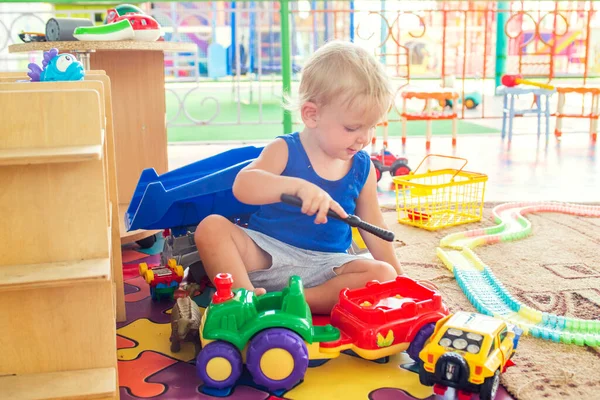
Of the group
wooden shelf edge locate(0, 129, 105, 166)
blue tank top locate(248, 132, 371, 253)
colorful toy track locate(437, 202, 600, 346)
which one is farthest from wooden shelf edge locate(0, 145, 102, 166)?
colorful toy track locate(437, 202, 600, 346)

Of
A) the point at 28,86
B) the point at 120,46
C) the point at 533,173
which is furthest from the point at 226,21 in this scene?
the point at 28,86

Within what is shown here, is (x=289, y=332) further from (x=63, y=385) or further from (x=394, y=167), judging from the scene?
(x=394, y=167)

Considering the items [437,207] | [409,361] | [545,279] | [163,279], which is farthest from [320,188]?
[437,207]

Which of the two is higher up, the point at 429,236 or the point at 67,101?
the point at 67,101

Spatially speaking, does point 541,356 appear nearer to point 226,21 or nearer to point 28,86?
point 28,86

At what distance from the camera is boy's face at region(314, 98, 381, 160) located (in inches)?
49.5

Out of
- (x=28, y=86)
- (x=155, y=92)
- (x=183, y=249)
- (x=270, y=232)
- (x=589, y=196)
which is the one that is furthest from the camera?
(x=589, y=196)

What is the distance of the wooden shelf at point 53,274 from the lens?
896mm

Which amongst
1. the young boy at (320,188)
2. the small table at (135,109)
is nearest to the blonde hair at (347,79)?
the young boy at (320,188)

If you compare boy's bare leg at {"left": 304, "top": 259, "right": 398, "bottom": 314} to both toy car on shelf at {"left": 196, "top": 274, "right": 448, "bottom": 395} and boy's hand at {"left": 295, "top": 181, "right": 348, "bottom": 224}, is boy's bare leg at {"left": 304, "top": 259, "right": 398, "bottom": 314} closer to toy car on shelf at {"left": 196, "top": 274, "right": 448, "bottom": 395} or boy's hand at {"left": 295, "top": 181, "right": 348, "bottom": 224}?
toy car on shelf at {"left": 196, "top": 274, "right": 448, "bottom": 395}

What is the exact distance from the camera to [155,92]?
220cm

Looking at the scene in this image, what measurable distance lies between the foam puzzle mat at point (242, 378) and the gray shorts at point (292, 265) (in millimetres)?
213

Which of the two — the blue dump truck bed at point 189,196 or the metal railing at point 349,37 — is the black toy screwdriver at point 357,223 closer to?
the blue dump truck bed at point 189,196

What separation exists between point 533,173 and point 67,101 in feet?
8.22
